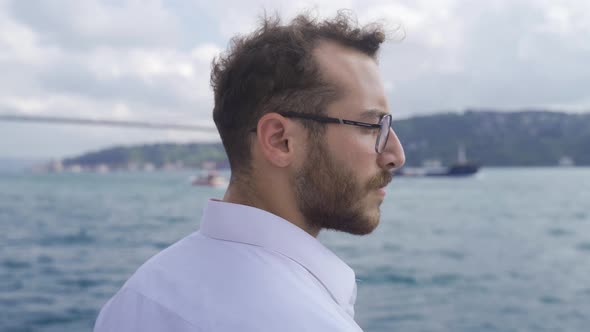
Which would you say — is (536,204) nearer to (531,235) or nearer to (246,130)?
(531,235)

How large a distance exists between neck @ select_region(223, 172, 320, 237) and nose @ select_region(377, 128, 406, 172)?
0.14 metres

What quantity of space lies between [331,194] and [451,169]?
60038mm

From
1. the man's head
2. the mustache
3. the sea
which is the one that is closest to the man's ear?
the man's head

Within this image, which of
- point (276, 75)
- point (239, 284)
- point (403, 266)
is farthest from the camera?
point (403, 266)

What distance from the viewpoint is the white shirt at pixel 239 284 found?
702 mm

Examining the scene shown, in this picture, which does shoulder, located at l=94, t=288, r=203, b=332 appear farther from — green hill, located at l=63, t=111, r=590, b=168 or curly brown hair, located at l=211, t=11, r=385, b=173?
green hill, located at l=63, t=111, r=590, b=168

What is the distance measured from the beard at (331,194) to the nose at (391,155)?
2cm

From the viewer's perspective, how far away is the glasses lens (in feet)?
3.09

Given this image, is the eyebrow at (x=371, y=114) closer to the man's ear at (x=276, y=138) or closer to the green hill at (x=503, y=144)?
the man's ear at (x=276, y=138)

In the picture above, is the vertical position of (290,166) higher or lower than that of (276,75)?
lower

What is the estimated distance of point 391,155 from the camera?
958 millimetres

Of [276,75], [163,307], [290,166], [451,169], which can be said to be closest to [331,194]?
[290,166]

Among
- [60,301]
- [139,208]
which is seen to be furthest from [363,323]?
[139,208]

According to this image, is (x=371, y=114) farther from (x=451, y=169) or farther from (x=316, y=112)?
(x=451, y=169)
